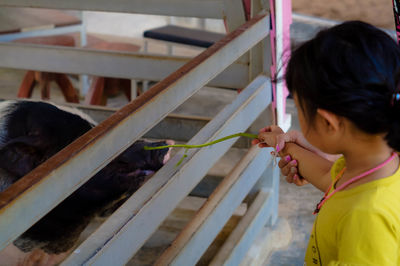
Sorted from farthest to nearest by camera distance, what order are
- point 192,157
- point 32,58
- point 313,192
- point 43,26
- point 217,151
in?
point 43,26 < point 313,192 < point 32,58 < point 217,151 < point 192,157

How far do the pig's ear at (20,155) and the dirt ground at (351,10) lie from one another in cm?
314

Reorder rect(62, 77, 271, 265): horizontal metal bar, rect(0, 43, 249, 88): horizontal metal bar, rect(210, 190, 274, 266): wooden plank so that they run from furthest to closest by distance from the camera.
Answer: rect(0, 43, 249, 88): horizontal metal bar
rect(210, 190, 274, 266): wooden plank
rect(62, 77, 271, 265): horizontal metal bar

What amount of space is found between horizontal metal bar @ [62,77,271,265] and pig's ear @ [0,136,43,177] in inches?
19.2

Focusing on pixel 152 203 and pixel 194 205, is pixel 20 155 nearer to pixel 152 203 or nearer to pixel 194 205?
pixel 152 203

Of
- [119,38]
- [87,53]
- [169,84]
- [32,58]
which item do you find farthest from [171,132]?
[119,38]

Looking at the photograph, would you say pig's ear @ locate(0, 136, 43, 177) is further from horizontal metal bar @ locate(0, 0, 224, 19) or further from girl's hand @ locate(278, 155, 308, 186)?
horizontal metal bar @ locate(0, 0, 224, 19)

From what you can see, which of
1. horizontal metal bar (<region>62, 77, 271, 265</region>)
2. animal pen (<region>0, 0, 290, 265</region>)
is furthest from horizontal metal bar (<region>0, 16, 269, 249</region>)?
horizontal metal bar (<region>62, 77, 271, 265</region>)

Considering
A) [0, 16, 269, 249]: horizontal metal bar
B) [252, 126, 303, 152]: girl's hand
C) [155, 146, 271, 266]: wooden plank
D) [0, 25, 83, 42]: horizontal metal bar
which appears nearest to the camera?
[0, 16, 269, 249]: horizontal metal bar

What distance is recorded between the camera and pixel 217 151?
5.51 feet

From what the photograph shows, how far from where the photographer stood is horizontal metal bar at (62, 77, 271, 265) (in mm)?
1114

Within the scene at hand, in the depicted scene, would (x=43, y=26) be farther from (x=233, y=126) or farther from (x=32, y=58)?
(x=233, y=126)

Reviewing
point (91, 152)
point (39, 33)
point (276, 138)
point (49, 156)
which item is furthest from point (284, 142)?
point (39, 33)

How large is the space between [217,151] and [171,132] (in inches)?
24.5

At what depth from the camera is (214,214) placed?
5.66 ft
